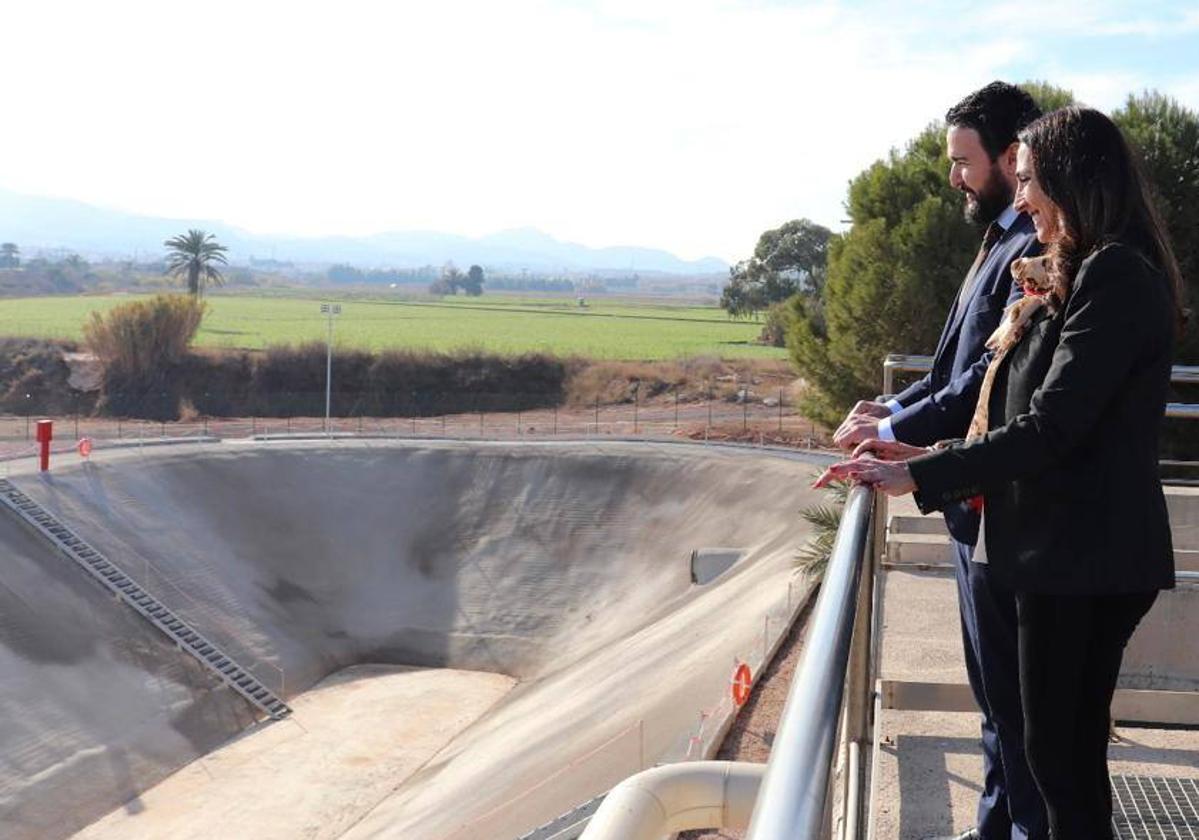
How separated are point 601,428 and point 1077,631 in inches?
2080

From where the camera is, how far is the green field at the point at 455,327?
9106 cm

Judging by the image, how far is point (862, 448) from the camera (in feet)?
12.9

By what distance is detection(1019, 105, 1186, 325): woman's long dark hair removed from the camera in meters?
3.30

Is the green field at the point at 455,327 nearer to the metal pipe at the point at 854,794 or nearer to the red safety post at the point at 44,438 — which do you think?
the red safety post at the point at 44,438

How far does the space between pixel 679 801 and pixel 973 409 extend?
2.59 meters

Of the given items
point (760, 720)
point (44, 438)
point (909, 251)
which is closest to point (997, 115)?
point (760, 720)

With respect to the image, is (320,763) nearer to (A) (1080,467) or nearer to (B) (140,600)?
(B) (140,600)

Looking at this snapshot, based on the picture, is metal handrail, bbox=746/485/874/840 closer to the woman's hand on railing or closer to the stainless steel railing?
the stainless steel railing

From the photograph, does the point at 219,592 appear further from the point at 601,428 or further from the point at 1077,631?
the point at 1077,631

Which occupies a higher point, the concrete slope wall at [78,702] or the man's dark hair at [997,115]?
the man's dark hair at [997,115]

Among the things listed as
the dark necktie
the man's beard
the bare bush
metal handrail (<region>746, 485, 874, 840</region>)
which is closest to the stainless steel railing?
metal handrail (<region>746, 485, 874, 840</region>)

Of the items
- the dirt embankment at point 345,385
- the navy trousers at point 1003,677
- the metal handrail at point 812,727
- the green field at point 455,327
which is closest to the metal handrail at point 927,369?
the navy trousers at point 1003,677

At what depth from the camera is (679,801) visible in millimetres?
5945

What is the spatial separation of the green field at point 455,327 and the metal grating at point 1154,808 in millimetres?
70324
